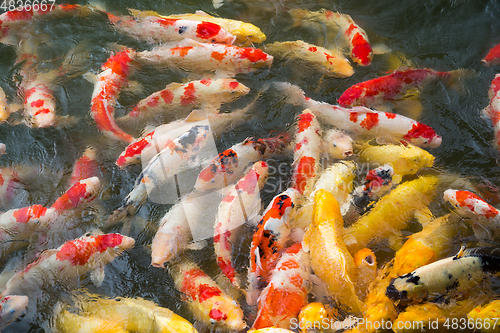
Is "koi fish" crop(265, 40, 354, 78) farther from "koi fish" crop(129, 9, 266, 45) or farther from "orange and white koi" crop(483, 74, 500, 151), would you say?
"orange and white koi" crop(483, 74, 500, 151)

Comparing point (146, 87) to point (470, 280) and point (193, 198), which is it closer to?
point (193, 198)

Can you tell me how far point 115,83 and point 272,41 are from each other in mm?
1997

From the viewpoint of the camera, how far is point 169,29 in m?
4.11

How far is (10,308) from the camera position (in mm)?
2422

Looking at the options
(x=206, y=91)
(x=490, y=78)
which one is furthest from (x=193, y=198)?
(x=490, y=78)

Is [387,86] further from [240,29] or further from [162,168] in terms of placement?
[162,168]

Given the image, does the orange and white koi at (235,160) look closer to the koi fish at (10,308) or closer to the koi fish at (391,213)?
the koi fish at (391,213)

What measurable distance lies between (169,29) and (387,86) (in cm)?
268

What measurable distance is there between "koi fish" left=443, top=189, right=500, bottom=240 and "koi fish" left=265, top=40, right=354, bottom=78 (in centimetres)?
180

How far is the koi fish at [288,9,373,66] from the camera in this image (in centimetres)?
382

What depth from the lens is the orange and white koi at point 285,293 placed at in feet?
7.14

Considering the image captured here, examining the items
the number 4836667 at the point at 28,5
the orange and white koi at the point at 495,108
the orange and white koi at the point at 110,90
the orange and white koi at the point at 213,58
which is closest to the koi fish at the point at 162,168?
the orange and white koi at the point at 110,90

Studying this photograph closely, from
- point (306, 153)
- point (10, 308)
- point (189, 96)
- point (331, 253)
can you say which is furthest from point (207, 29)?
point (10, 308)

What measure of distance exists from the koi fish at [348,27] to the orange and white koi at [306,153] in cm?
108
